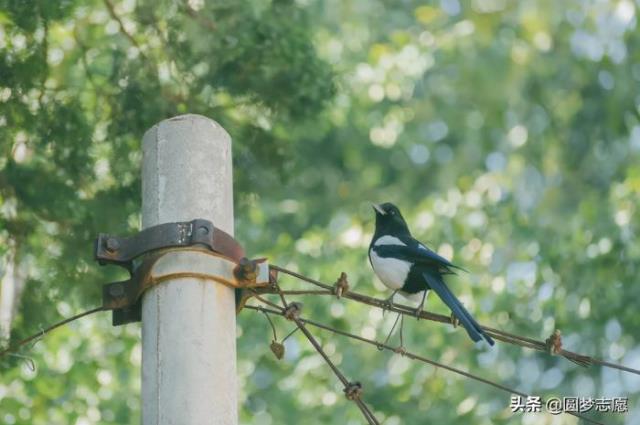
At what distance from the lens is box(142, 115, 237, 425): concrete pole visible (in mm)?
3678

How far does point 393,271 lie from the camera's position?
6586mm

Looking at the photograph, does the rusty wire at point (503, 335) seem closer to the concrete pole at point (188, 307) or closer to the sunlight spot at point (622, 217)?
the concrete pole at point (188, 307)

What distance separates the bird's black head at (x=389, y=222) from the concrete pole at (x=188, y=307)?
310 centimetres

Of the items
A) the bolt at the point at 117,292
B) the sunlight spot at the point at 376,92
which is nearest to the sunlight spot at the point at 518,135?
the sunlight spot at the point at 376,92

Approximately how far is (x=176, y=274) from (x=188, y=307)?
0.37 feet

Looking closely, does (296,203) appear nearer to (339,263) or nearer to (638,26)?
(339,263)

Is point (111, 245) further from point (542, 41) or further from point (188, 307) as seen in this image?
point (542, 41)

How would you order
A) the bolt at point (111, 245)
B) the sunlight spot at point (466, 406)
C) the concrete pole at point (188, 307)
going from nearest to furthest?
the concrete pole at point (188, 307) → the bolt at point (111, 245) → the sunlight spot at point (466, 406)

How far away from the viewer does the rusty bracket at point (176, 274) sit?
12.6ft

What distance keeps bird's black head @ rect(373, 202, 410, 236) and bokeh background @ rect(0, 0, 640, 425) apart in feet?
2.40

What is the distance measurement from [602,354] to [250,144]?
3.66m

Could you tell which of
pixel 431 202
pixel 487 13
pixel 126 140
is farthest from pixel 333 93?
pixel 487 13

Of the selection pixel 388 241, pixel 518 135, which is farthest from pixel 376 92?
pixel 388 241

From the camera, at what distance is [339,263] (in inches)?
426
